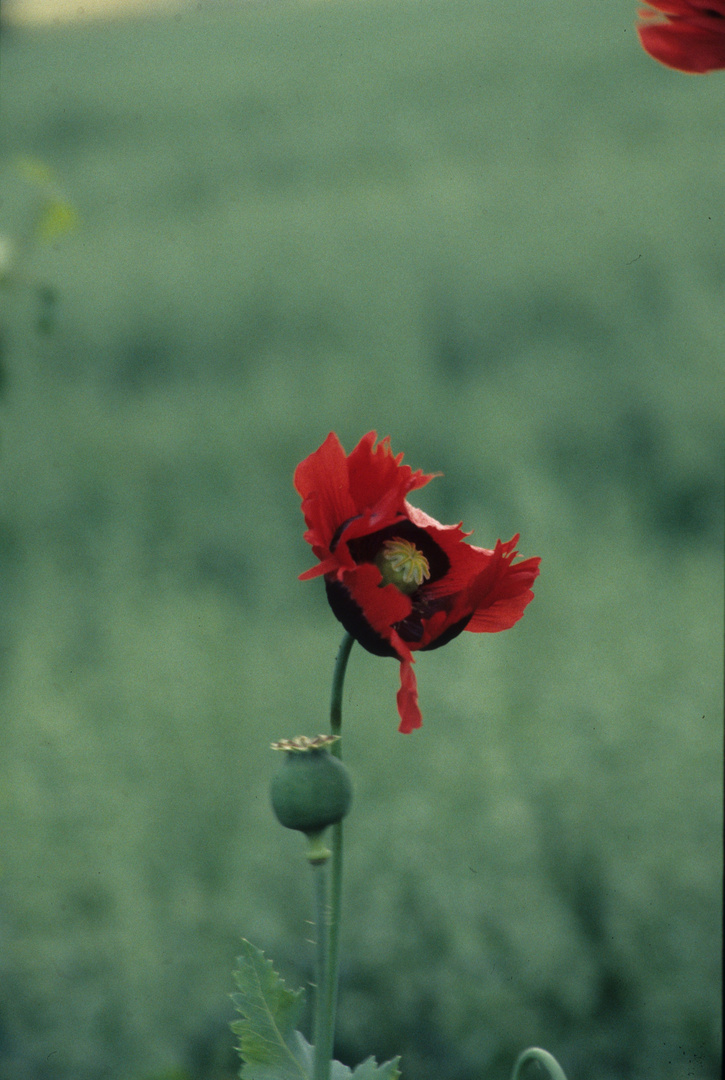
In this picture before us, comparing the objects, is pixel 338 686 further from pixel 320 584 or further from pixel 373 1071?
pixel 320 584

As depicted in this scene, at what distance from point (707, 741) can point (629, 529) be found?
0.58m

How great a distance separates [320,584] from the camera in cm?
203

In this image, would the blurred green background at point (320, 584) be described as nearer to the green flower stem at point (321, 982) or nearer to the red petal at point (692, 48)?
the green flower stem at point (321, 982)

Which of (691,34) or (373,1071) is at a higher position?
(691,34)

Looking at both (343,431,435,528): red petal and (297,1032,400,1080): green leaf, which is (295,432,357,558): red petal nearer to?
(343,431,435,528): red petal

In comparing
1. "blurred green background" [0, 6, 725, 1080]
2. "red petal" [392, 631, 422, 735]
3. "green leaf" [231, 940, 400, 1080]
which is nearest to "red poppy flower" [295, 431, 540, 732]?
"red petal" [392, 631, 422, 735]

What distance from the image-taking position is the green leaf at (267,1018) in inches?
15.9

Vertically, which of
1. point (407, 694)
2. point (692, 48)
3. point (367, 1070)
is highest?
point (692, 48)

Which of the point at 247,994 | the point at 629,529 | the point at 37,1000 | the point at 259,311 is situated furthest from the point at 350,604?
the point at 259,311

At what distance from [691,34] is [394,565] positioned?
185 mm

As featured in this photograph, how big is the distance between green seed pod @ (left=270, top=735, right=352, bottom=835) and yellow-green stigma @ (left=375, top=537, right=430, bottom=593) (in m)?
0.07

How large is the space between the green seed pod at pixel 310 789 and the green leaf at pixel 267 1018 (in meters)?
0.08

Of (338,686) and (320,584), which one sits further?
(320,584)

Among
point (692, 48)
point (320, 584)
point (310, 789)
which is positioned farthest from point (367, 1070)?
point (320, 584)
